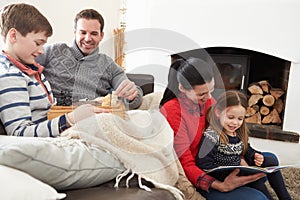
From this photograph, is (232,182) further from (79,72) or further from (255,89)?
(255,89)

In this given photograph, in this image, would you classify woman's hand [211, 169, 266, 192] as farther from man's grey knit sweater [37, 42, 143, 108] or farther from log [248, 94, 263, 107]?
log [248, 94, 263, 107]

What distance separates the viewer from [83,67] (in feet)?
6.10

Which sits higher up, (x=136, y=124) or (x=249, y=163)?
(x=136, y=124)

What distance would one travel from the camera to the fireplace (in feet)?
10.2

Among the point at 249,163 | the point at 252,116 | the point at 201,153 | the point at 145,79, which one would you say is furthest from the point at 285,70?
the point at 201,153

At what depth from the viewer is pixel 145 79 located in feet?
6.94

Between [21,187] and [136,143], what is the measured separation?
0.40 m

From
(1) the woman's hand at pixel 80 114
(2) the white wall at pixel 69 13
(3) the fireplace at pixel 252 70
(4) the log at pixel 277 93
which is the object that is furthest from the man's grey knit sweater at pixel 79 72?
(4) the log at pixel 277 93

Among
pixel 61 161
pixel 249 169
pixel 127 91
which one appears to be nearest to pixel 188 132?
pixel 249 169

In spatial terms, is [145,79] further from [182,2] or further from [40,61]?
[182,2]

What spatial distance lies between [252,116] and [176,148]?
209cm

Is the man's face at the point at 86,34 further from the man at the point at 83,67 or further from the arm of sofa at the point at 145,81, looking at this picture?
the arm of sofa at the point at 145,81

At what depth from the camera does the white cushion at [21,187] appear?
2.47 feet

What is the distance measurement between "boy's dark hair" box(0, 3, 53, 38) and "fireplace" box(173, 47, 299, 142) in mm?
2023
